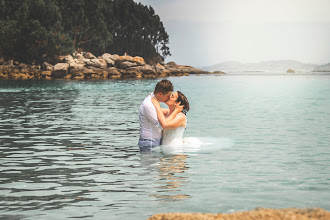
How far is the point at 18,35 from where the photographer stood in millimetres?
74938

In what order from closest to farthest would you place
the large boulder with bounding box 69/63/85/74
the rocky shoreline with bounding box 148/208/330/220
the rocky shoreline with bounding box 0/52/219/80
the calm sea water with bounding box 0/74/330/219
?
the rocky shoreline with bounding box 148/208/330/220 < the calm sea water with bounding box 0/74/330/219 < the rocky shoreline with bounding box 0/52/219/80 < the large boulder with bounding box 69/63/85/74

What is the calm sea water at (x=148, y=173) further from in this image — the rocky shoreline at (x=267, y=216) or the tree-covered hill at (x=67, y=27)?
the tree-covered hill at (x=67, y=27)

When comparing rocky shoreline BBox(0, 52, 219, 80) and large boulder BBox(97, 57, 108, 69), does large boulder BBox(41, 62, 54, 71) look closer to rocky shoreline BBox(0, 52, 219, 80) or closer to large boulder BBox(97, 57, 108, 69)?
rocky shoreline BBox(0, 52, 219, 80)

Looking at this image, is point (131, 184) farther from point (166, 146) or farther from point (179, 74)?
point (179, 74)

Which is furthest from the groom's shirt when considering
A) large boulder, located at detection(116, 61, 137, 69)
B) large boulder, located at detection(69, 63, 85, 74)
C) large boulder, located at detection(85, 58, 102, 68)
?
large boulder, located at detection(116, 61, 137, 69)

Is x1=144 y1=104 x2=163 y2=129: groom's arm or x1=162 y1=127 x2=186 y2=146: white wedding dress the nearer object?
x1=144 y1=104 x2=163 y2=129: groom's arm

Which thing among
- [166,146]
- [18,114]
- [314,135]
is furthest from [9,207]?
[18,114]

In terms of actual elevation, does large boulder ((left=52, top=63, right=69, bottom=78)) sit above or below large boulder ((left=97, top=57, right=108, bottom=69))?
below

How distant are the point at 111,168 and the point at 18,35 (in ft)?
229

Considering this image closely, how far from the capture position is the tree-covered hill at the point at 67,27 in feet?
245

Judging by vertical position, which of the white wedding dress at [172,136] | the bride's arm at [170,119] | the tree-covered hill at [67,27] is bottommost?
the white wedding dress at [172,136]

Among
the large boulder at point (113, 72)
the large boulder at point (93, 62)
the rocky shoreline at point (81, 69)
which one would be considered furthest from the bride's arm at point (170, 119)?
the large boulder at point (113, 72)

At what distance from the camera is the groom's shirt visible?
34.7 ft

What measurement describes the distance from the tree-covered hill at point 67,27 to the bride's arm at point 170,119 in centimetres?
6605
